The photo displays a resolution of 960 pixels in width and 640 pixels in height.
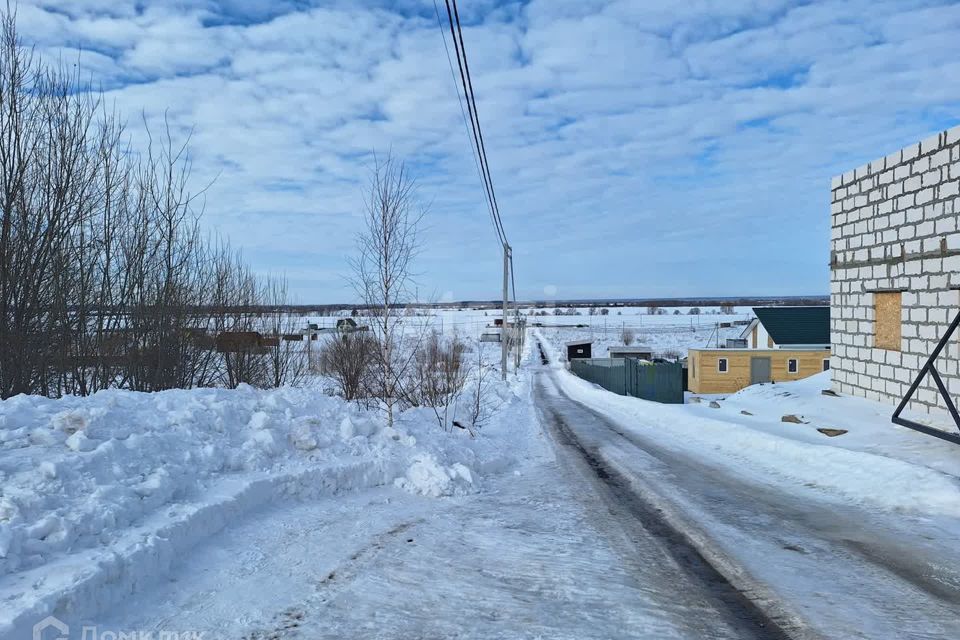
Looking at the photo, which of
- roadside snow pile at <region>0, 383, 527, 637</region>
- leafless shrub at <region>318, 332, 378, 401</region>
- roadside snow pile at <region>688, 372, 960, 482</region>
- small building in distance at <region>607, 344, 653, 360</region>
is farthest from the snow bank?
A: small building in distance at <region>607, 344, 653, 360</region>

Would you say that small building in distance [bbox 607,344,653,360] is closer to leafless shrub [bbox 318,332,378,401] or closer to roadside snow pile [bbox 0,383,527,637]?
leafless shrub [bbox 318,332,378,401]

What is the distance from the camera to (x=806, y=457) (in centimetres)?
819

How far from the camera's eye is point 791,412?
39.2ft

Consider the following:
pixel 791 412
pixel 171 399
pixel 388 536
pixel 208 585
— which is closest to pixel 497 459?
pixel 388 536

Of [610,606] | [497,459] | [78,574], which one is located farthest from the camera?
[497,459]

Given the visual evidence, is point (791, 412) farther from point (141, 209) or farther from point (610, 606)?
point (141, 209)

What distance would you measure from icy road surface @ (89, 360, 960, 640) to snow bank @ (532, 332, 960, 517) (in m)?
0.65

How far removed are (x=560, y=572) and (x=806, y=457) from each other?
572cm

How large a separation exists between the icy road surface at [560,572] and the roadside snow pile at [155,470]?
269 millimetres

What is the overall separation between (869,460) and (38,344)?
41.3 feet

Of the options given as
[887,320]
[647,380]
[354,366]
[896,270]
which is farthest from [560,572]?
[647,380]

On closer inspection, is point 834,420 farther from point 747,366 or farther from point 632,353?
point 632,353

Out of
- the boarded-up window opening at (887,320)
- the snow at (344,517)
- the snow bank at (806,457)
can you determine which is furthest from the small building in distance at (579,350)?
the snow at (344,517)

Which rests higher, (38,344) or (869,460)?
(38,344)
